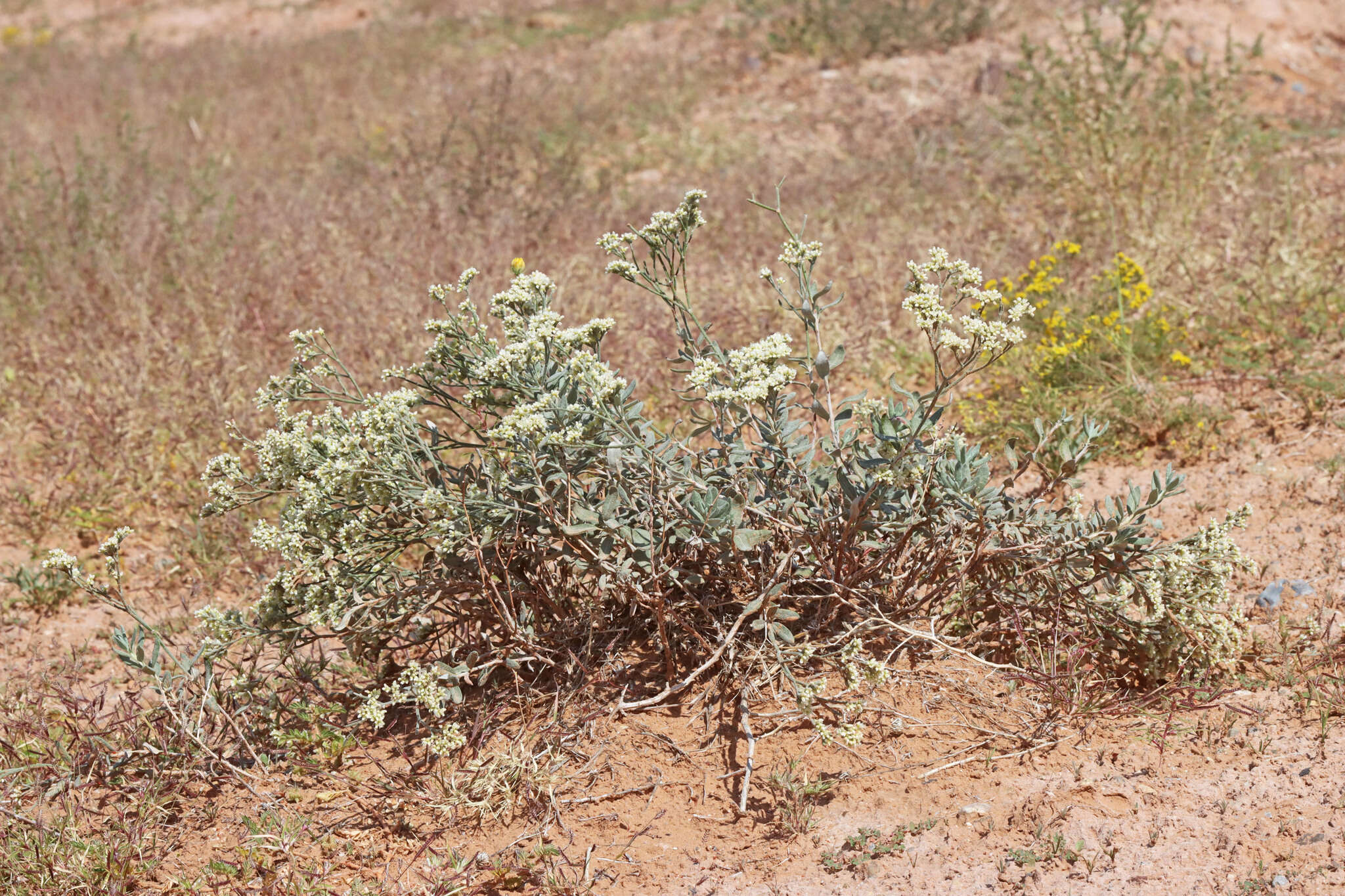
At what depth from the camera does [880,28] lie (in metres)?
11.5

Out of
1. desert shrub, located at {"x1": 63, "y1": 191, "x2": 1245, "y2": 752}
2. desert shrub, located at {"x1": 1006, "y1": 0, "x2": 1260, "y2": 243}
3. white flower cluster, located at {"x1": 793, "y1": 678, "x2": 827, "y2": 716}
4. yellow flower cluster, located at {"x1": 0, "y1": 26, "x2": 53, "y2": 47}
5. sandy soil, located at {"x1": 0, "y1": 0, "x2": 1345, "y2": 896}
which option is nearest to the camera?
sandy soil, located at {"x1": 0, "y1": 0, "x2": 1345, "y2": 896}

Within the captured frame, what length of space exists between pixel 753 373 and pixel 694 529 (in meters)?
0.52

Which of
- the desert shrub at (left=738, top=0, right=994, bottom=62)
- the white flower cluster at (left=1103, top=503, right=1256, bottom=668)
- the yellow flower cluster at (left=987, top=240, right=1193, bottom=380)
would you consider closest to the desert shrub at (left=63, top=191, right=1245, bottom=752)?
the white flower cluster at (left=1103, top=503, right=1256, bottom=668)

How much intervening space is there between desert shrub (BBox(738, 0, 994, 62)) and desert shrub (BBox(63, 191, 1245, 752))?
9341 millimetres

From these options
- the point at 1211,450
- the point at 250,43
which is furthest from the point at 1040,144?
the point at 250,43

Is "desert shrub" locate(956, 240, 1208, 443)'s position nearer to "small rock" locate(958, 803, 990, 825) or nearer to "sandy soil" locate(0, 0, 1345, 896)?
"sandy soil" locate(0, 0, 1345, 896)

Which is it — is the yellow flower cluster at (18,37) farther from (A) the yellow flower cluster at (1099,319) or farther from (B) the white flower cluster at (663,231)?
(B) the white flower cluster at (663,231)

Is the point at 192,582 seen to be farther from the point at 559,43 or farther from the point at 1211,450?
the point at 559,43

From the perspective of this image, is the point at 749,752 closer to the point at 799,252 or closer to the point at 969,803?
the point at 969,803

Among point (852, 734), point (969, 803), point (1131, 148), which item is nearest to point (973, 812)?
point (969, 803)

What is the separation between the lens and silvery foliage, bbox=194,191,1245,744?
2875mm

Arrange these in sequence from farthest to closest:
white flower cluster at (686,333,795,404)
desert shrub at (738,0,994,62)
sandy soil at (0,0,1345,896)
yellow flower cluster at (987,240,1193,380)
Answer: desert shrub at (738,0,994,62), yellow flower cluster at (987,240,1193,380), white flower cluster at (686,333,795,404), sandy soil at (0,0,1345,896)

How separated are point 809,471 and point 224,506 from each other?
5.53 ft

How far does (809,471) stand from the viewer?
121 inches
